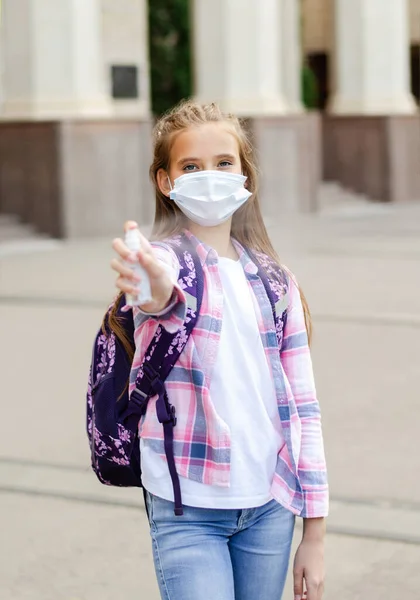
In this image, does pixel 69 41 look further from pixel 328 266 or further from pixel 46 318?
pixel 46 318

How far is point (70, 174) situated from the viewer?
1500 cm

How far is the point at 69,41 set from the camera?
49.4ft

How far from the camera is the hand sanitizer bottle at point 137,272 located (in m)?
2.25

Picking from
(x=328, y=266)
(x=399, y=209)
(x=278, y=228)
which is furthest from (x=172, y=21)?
(x=328, y=266)

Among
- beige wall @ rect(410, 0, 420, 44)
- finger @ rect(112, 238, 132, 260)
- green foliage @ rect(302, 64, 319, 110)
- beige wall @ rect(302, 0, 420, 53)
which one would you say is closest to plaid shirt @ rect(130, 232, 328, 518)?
finger @ rect(112, 238, 132, 260)

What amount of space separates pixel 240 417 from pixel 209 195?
1.42ft

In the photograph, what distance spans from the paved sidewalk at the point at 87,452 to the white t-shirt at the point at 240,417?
158 cm

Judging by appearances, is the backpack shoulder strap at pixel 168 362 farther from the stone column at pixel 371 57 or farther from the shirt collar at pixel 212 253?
the stone column at pixel 371 57

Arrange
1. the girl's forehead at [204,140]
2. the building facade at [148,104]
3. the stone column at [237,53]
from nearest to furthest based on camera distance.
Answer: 1. the girl's forehead at [204,140]
2. the building facade at [148,104]
3. the stone column at [237,53]

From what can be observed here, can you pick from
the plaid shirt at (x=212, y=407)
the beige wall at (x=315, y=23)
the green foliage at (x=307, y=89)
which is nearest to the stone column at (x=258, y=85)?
the green foliage at (x=307, y=89)

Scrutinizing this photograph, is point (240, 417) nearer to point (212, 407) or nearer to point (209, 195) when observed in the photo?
point (212, 407)

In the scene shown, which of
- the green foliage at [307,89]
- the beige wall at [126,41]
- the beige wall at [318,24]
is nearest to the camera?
the beige wall at [126,41]

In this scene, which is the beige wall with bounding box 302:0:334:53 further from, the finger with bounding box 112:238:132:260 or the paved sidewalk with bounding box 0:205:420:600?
the finger with bounding box 112:238:132:260

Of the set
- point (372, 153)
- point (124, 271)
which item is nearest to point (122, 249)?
point (124, 271)
